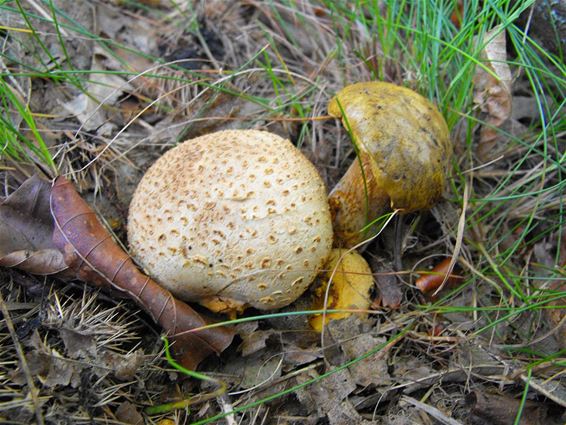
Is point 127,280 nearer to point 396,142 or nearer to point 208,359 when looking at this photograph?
point 208,359

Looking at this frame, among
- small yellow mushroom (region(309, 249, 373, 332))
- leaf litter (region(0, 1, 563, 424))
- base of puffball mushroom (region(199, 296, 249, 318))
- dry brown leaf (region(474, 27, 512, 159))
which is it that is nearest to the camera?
leaf litter (region(0, 1, 563, 424))

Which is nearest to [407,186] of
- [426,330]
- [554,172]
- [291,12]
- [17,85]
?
[426,330]

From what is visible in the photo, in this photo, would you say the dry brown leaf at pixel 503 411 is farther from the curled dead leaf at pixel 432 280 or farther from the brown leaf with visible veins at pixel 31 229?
the brown leaf with visible veins at pixel 31 229

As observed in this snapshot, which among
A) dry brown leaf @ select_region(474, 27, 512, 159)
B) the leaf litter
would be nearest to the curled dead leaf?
the leaf litter

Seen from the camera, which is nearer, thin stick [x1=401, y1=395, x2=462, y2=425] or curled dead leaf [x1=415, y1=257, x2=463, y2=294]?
thin stick [x1=401, y1=395, x2=462, y2=425]

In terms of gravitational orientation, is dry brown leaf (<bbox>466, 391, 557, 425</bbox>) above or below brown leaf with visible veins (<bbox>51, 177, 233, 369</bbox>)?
below

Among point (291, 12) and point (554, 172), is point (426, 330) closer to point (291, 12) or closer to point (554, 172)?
point (554, 172)

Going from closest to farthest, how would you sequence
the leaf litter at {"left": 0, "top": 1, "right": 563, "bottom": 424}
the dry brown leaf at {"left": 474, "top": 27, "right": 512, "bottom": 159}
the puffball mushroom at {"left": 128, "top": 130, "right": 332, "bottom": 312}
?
the leaf litter at {"left": 0, "top": 1, "right": 563, "bottom": 424} < the puffball mushroom at {"left": 128, "top": 130, "right": 332, "bottom": 312} < the dry brown leaf at {"left": 474, "top": 27, "right": 512, "bottom": 159}

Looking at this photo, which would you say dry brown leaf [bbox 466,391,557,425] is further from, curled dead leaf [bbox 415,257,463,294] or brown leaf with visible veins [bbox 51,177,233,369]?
brown leaf with visible veins [bbox 51,177,233,369]

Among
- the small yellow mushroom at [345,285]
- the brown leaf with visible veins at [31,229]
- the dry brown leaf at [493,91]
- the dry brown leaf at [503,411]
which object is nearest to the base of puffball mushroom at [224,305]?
the small yellow mushroom at [345,285]
